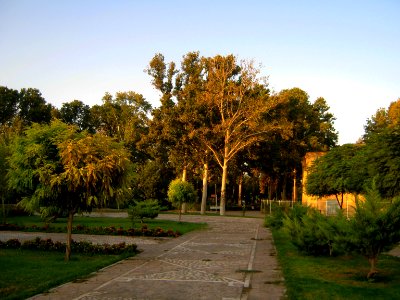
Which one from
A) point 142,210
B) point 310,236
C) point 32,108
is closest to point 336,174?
point 142,210

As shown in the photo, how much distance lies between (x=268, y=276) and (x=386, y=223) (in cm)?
343

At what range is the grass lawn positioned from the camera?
9750 mm

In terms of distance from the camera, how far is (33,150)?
14.2m

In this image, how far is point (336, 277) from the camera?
1225 centimetres

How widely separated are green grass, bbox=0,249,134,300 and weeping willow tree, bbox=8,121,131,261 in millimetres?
975

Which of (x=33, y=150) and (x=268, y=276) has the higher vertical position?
(x=33, y=150)

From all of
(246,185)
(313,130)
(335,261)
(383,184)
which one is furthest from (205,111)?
(246,185)

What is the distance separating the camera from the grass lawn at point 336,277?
9.75 metres

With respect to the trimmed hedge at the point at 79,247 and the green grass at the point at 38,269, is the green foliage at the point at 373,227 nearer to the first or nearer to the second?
the green grass at the point at 38,269

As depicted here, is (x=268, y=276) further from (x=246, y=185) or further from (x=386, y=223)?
(x=246, y=185)

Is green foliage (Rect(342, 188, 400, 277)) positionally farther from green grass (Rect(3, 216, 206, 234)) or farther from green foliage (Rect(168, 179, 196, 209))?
green foliage (Rect(168, 179, 196, 209))

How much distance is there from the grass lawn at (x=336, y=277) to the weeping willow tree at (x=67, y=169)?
6.27m

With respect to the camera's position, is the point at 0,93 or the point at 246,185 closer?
the point at 0,93

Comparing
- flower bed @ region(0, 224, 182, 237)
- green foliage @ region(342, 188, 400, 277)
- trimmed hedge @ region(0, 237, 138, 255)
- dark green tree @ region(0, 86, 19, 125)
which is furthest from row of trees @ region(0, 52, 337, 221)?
green foliage @ region(342, 188, 400, 277)
